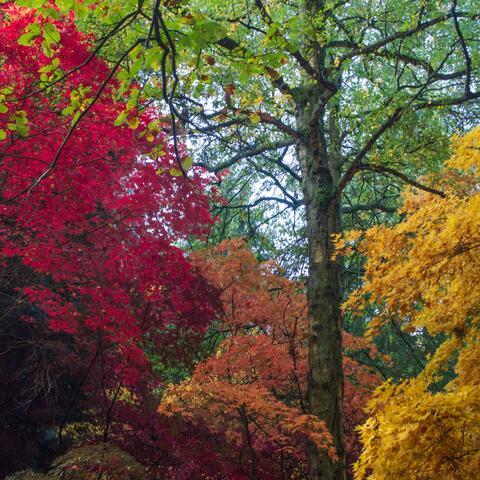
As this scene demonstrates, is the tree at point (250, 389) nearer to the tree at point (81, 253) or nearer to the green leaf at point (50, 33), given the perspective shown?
the tree at point (81, 253)

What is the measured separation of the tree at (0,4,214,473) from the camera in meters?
5.68

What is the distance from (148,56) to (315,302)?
Result: 4074 mm

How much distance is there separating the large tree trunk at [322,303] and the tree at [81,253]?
1.64m

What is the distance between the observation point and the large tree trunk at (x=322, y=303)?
18.1 ft

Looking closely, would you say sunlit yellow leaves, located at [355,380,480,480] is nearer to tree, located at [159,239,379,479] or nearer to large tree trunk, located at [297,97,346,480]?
tree, located at [159,239,379,479]

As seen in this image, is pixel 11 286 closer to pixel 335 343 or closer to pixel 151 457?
pixel 151 457

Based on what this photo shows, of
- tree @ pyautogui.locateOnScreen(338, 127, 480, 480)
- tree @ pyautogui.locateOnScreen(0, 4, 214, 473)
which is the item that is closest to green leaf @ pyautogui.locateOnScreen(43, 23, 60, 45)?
tree @ pyautogui.locateOnScreen(338, 127, 480, 480)

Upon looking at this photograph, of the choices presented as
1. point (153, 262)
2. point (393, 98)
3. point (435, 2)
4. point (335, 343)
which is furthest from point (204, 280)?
point (435, 2)

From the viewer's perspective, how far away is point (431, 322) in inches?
182

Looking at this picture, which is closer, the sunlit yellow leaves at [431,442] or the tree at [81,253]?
the sunlit yellow leaves at [431,442]

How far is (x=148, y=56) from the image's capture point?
8.64 ft

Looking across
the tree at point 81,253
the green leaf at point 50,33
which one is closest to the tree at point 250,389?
the tree at point 81,253

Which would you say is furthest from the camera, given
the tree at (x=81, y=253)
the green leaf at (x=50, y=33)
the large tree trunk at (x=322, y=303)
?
the tree at (x=81, y=253)

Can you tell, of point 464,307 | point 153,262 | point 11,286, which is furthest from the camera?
point 11,286
